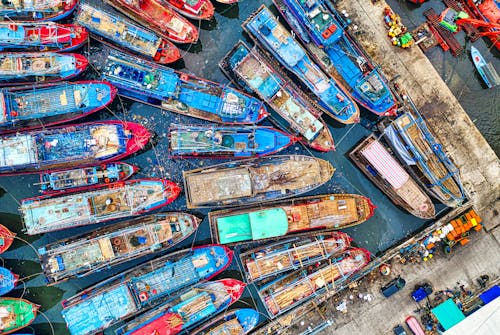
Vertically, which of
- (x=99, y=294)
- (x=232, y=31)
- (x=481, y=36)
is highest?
(x=232, y=31)

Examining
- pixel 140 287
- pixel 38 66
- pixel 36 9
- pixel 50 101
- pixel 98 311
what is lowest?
pixel 98 311

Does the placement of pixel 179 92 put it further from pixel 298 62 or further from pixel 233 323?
pixel 233 323

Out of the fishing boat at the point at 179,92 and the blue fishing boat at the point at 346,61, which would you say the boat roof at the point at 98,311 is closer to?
the fishing boat at the point at 179,92

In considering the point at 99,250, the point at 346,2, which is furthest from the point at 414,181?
the point at 99,250

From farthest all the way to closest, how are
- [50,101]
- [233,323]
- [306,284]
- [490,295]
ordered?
[490,295] → [306,284] → [233,323] → [50,101]

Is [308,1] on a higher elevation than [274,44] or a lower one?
higher

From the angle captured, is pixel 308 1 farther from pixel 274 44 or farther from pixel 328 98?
pixel 328 98

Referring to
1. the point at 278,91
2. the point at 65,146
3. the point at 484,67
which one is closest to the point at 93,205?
the point at 65,146
